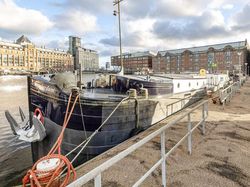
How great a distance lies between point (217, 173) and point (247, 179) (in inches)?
22.2

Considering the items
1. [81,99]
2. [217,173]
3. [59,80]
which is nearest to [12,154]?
[59,80]

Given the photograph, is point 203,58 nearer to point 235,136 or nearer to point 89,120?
point 235,136

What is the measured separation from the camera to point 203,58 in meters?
131

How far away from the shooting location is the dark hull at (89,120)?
8867 mm

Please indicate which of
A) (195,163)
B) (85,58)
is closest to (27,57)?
(85,58)

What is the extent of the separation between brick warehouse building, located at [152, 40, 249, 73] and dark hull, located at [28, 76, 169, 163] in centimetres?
10319

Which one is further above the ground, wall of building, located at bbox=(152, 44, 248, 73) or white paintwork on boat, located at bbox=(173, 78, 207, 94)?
wall of building, located at bbox=(152, 44, 248, 73)

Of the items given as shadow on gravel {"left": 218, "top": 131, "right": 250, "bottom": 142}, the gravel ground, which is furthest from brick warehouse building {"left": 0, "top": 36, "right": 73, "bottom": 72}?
the gravel ground

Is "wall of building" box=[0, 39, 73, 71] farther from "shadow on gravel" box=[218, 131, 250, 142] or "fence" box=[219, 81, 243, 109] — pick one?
"shadow on gravel" box=[218, 131, 250, 142]

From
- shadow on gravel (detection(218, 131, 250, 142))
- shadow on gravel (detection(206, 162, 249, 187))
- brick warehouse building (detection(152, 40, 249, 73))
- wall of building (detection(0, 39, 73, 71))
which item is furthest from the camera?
wall of building (detection(0, 39, 73, 71))

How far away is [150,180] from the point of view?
15.9 ft

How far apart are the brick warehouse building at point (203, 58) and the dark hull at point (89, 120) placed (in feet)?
339

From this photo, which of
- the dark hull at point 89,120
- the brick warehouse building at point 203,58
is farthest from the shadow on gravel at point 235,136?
the brick warehouse building at point 203,58

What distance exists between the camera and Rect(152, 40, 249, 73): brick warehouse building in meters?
119
